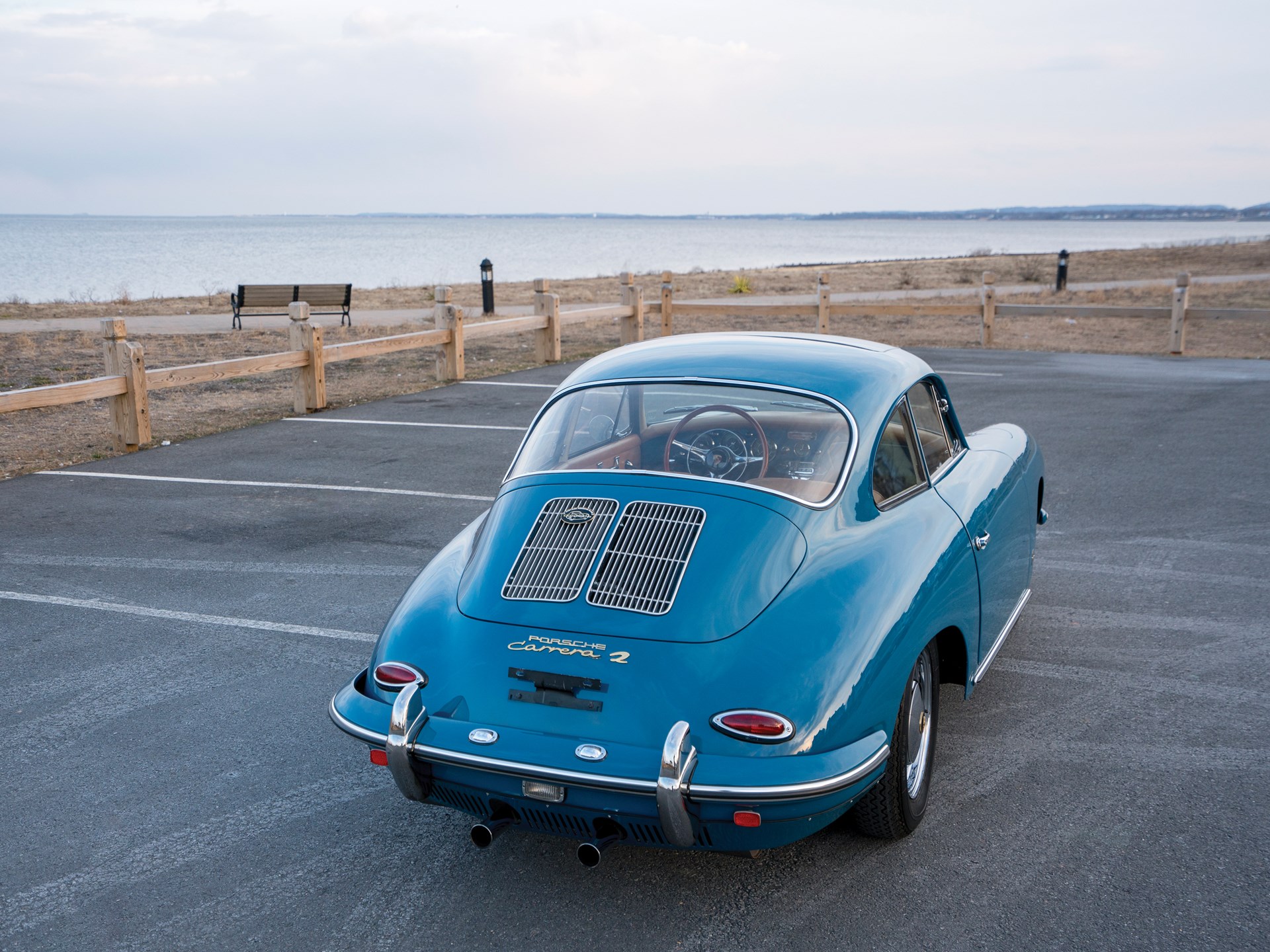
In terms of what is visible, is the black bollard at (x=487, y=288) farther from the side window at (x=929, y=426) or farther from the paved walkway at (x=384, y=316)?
the side window at (x=929, y=426)

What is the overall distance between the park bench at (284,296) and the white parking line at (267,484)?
1134 cm

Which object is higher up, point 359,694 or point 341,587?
point 359,694

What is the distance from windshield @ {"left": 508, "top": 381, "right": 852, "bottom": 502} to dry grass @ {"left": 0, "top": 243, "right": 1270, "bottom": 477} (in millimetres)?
7320

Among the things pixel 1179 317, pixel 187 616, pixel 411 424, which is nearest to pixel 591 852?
pixel 187 616

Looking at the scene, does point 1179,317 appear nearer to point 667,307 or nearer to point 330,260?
point 667,307

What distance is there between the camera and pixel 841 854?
3535 millimetres

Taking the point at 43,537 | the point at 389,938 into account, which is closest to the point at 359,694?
the point at 389,938

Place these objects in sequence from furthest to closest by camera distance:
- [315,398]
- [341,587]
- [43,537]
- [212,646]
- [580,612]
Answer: [315,398] < [43,537] < [341,587] < [212,646] < [580,612]

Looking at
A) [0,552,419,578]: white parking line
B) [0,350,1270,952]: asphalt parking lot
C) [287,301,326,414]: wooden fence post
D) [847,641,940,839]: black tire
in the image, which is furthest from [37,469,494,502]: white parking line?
[847,641,940,839]: black tire

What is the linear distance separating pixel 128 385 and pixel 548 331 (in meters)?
7.10

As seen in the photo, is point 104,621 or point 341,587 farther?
point 341,587

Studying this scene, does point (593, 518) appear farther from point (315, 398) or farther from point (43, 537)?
point (315, 398)

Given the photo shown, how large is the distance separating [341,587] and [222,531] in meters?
1.69

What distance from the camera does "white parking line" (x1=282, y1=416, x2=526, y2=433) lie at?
11125 mm
